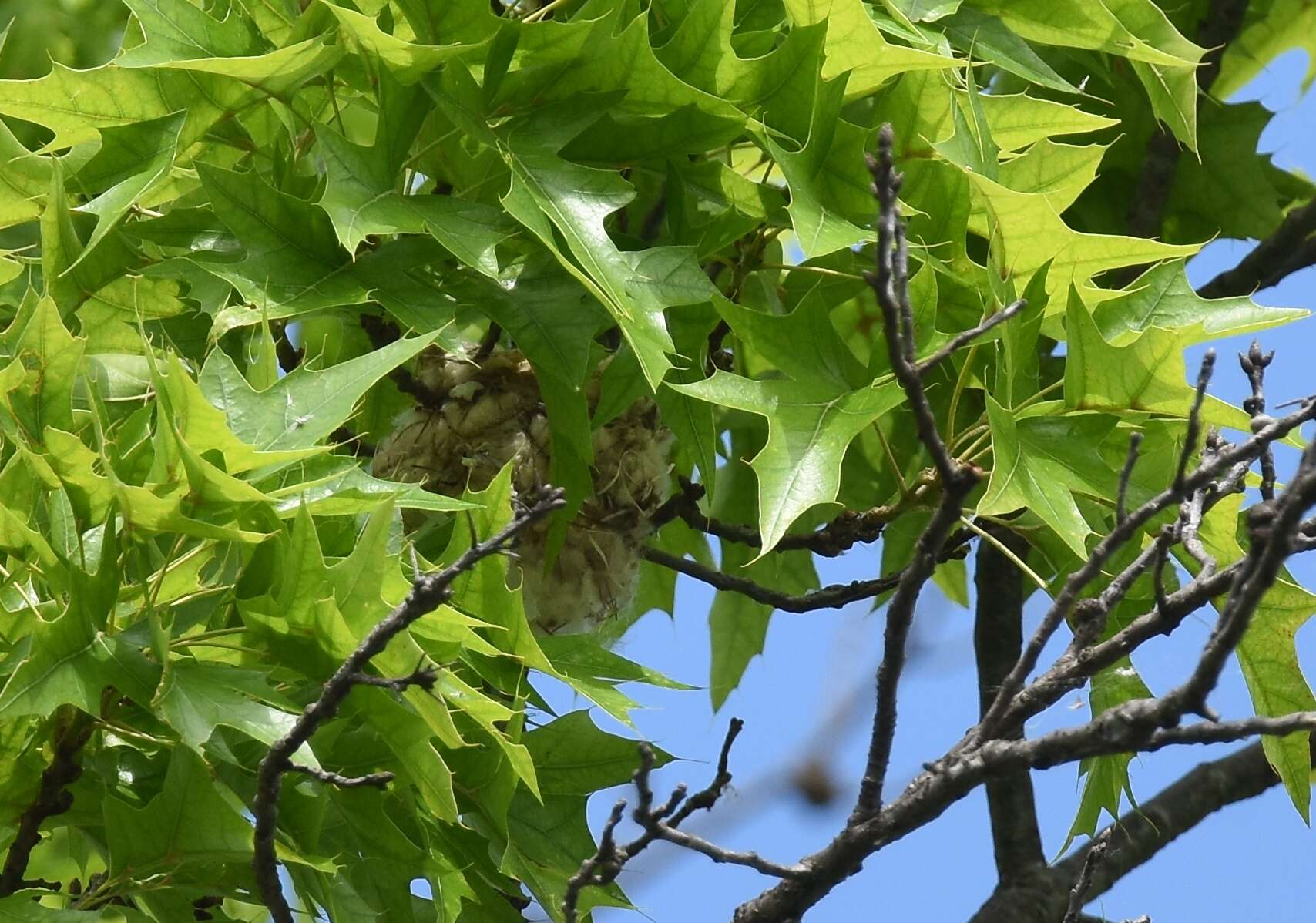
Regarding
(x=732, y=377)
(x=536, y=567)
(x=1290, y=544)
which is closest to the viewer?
(x=1290, y=544)

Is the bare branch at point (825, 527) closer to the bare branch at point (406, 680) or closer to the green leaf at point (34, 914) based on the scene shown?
the bare branch at point (406, 680)

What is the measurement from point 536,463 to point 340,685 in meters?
0.46

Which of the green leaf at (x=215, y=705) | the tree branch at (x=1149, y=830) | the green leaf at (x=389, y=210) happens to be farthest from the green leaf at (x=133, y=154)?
the tree branch at (x=1149, y=830)

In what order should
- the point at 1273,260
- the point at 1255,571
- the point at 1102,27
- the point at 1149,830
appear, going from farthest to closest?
the point at 1273,260
the point at 1149,830
the point at 1102,27
the point at 1255,571

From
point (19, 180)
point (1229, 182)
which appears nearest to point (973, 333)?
point (19, 180)

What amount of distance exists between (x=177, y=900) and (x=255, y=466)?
351 mm

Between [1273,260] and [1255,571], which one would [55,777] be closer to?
[1255,571]

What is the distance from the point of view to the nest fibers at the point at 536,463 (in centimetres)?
123

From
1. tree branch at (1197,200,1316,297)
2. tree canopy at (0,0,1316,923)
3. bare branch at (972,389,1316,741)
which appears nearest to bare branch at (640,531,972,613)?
tree canopy at (0,0,1316,923)

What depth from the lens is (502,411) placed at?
4.06 feet

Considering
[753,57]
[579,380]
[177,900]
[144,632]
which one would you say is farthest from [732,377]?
[177,900]

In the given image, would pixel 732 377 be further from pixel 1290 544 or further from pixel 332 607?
pixel 1290 544

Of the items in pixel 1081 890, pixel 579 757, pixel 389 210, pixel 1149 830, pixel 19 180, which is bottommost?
pixel 1149 830

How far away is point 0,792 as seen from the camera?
0.92 meters
